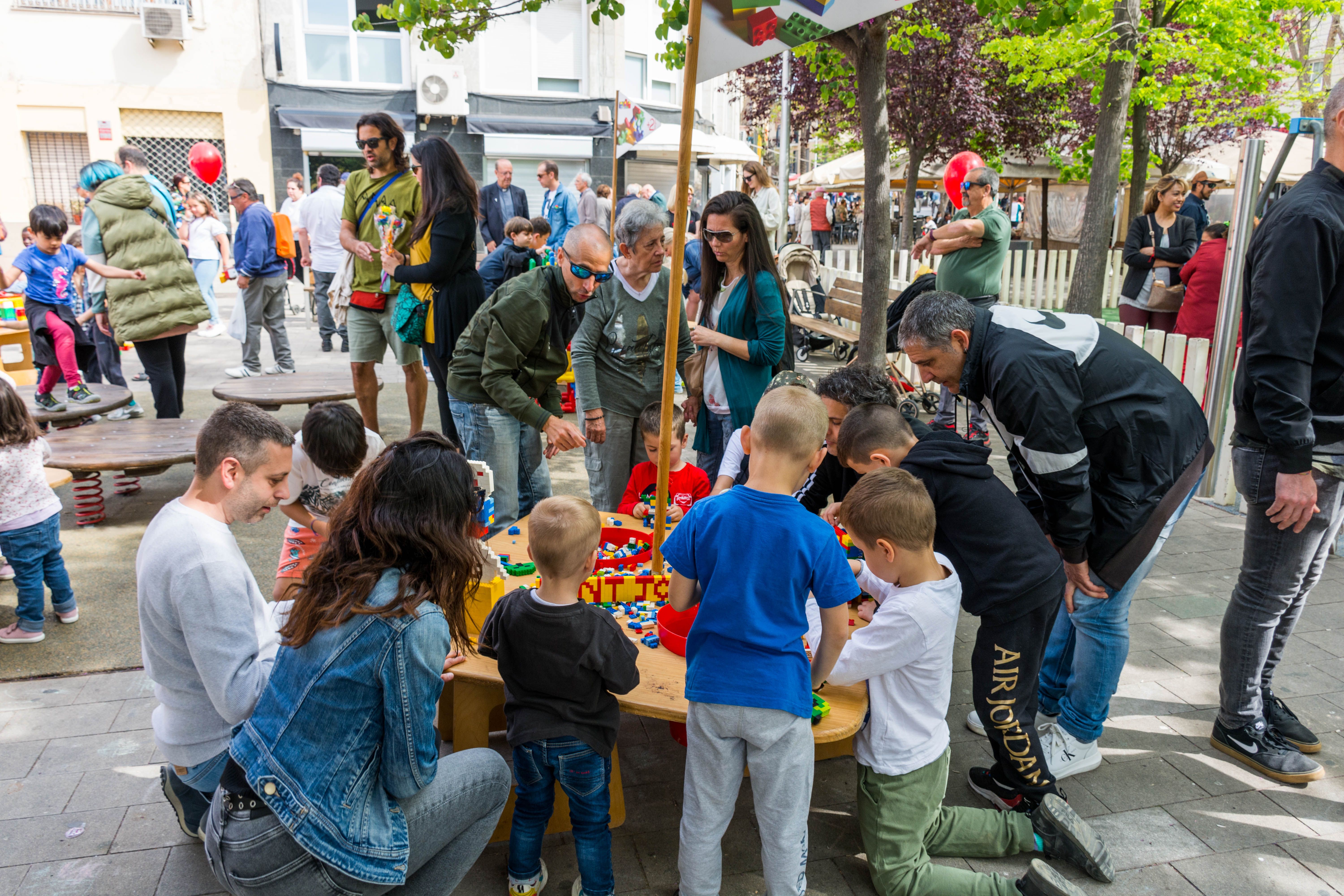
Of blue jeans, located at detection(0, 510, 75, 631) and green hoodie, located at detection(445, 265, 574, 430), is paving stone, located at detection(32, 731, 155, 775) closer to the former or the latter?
blue jeans, located at detection(0, 510, 75, 631)

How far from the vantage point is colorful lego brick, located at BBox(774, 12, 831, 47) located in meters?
2.61

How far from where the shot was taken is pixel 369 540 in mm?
1979

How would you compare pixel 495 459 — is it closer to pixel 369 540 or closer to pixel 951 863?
pixel 369 540

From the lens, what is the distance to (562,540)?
220 cm

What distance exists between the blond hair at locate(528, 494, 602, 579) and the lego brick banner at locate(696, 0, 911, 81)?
4.42 ft

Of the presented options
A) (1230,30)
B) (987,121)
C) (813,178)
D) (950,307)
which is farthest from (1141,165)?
(950,307)

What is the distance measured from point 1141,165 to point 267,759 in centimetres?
1307

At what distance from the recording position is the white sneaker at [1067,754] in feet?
9.75

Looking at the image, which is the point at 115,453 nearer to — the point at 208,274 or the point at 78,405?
the point at 78,405

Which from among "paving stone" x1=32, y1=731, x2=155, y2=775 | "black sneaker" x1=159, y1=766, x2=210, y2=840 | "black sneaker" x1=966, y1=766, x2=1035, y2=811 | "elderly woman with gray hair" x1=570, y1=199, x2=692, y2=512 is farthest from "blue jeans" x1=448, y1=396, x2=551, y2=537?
"black sneaker" x1=966, y1=766, x2=1035, y2=811

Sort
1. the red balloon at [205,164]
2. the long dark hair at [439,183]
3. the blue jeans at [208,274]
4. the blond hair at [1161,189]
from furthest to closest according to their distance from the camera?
the red balloon at [205,164], the blue jeans at [208,274], the blond hair at [1161,189], the long dark hair at [439,183]

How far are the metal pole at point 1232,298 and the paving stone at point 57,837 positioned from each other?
18.6 feet

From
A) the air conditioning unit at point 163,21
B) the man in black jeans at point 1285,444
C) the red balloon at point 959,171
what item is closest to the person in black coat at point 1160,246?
the red balloon at point 959,171

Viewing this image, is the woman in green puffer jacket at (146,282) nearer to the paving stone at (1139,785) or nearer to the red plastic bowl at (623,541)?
the red plastic bowl at (623,541)
